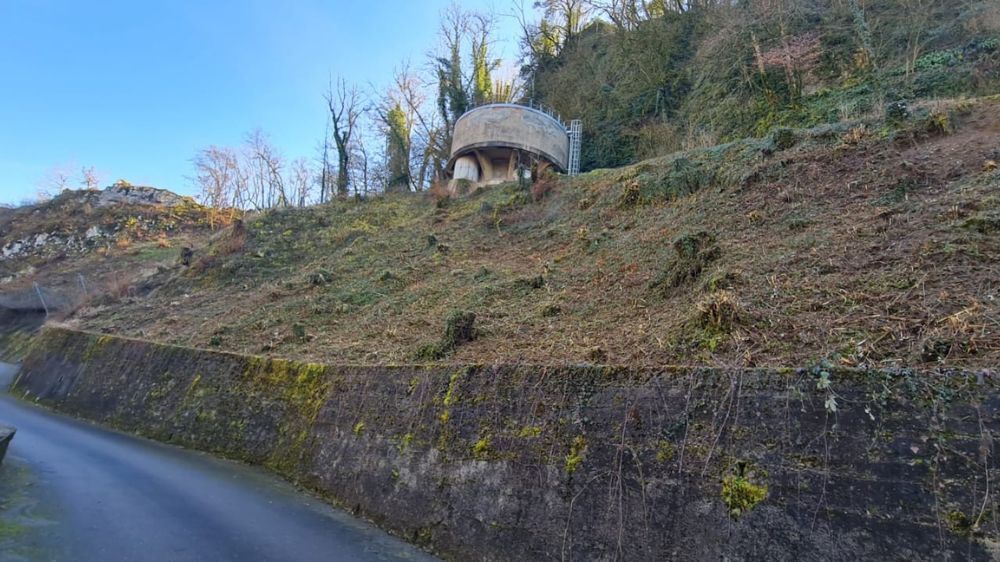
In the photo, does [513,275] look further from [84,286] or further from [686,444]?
[84,286]

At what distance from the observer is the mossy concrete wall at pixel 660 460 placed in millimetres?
3721

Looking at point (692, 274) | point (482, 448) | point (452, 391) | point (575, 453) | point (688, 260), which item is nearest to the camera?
point (575, 453)

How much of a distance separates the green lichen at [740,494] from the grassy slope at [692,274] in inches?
49.1

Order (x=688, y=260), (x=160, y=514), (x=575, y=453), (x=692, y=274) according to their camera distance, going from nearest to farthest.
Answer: (x=575, y=453)
(x=160, y=514)
(x=692, y=274)
(x=688, y=260)

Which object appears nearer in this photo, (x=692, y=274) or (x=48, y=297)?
(x=692, y=274)

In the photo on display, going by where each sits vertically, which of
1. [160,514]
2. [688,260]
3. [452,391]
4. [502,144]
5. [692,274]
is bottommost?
[160,514]

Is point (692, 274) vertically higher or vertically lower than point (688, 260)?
lower

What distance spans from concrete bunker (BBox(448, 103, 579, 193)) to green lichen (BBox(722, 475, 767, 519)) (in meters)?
20.5

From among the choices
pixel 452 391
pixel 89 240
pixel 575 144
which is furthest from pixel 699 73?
pixel 89 240

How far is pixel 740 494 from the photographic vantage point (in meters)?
4.41

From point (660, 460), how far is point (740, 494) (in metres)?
0.76

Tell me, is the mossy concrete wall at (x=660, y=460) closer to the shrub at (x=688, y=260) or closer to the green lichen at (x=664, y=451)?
the green lichen at (x=664, y=451)

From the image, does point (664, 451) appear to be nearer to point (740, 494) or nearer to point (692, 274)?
point (740, 494)

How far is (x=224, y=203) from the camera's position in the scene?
130ft
